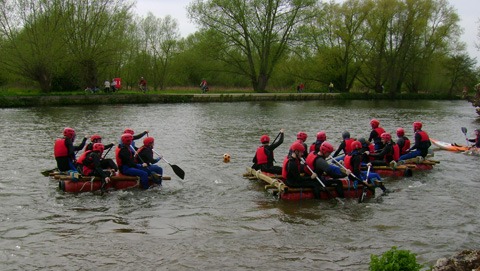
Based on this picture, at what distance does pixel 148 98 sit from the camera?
4681cm

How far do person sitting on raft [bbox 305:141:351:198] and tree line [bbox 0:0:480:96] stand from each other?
116 feet

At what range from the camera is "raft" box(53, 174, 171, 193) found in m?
13.9

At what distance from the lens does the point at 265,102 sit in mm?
51969

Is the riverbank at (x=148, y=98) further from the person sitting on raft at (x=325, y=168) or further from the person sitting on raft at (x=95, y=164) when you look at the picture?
the person sitting on raft at (x=325, y=168)

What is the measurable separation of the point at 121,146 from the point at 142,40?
49.9 m

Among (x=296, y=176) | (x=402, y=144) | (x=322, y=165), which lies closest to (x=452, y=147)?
(x=402, y=144)

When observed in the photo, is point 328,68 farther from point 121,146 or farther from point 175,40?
point 121,146

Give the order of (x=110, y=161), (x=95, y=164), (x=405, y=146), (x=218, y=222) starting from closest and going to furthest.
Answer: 1. (x=218, y=222)
2. (x=95, y=164)
3. (x=110, y=161)
4. (x=405, y=146)

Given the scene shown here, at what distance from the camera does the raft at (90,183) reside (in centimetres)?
1393

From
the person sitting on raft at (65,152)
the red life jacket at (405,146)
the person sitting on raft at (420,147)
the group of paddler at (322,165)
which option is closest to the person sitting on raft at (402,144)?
the red life jacket at (405,146)

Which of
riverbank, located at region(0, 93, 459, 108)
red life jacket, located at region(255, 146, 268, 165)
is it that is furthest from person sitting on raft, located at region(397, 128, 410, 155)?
riverbank, located at region(0, 93, 459, 108)

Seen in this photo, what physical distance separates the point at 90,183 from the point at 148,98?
33.5m

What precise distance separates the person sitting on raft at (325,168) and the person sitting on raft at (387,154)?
322cm

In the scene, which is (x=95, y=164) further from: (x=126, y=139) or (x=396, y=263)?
(x=396, y=263)
